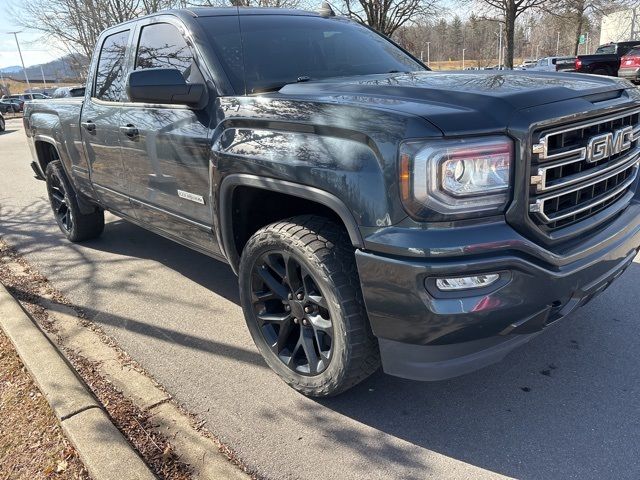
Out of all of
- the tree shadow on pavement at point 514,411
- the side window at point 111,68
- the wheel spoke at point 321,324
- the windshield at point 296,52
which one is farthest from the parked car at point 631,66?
the wheel spoke at point 321,324

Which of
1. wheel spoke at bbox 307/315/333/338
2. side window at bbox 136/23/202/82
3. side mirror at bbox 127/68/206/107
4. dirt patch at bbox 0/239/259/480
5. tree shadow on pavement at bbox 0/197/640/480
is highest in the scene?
side window at bbox 136/23/202/82

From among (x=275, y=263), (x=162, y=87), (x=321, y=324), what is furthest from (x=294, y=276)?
(x=162, y=87)

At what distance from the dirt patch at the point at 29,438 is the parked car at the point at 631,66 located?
2268cm

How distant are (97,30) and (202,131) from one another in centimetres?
1954

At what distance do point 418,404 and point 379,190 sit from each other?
125 centimetres

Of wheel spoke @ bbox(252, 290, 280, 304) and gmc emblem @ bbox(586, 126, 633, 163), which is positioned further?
wheel spoke @ bbox(252, 290, 280, 304)

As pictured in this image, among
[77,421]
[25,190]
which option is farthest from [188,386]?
[25,190]

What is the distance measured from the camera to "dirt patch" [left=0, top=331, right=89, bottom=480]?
92.0 inches

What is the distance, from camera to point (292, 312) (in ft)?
9.05

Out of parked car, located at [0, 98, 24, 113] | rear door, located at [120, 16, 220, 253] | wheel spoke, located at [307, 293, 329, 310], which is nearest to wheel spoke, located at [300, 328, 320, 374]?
wheel spoke, located at [307, 293, 329, 310]

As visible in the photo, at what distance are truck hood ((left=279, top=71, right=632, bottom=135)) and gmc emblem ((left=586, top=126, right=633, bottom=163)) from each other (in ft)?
0.61

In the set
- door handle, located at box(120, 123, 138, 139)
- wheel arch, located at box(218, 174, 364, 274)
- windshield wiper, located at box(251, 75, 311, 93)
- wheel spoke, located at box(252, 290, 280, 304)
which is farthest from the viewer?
door handle, located at box(120, 123, 138, 139)

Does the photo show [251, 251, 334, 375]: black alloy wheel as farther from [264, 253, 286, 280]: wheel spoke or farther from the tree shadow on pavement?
the tree shadow on pavement

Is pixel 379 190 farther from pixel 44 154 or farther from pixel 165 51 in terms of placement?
pixel 44 154
